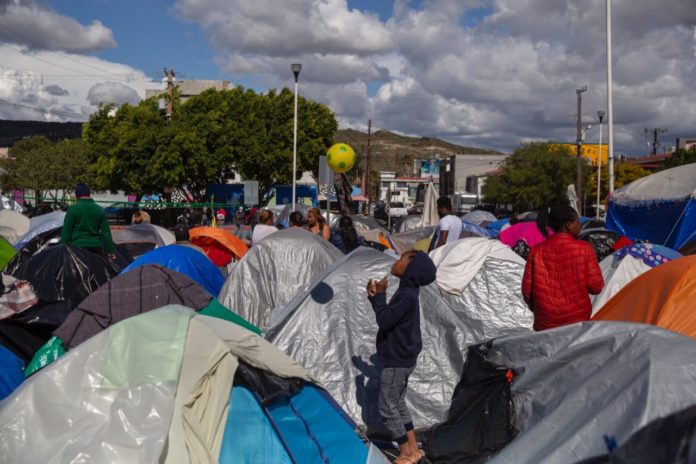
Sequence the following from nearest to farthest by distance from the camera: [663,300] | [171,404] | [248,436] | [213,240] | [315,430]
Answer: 1. [171,404]
2. [248,436]
3. [315,430]
4. [663,300]
5. [213,240]

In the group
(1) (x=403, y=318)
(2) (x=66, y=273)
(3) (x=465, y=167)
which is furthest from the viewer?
(3) (x=465, y=167)

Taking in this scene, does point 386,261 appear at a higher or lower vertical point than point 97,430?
higher

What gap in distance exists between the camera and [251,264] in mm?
8531

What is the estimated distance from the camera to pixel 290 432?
4.27 m

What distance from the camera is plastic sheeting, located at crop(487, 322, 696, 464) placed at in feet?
9.71

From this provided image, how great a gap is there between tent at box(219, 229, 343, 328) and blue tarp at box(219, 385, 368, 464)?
396 centimetres

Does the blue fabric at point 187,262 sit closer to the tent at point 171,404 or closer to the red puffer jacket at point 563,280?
the tent at point 171,404

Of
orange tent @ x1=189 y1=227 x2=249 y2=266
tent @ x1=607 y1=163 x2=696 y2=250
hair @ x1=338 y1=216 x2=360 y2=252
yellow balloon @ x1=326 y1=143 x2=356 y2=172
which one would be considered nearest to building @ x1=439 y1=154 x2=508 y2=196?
yellow balloon @ x1=326 y1=143 x2=356 y2=172

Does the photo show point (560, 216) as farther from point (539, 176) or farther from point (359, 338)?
point (539, 176)

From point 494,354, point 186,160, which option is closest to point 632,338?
point 494,354

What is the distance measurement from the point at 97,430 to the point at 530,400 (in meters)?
2.34

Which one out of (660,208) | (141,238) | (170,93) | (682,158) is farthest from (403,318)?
(682,158)

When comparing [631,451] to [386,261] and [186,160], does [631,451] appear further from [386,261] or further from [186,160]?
[186,160]

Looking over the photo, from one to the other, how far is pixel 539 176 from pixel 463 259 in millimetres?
41968
